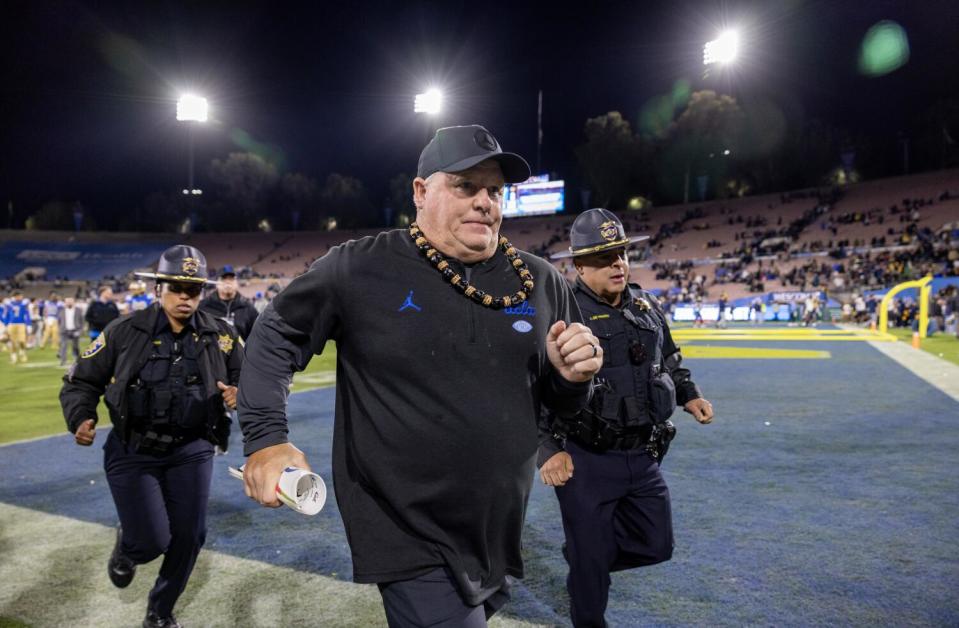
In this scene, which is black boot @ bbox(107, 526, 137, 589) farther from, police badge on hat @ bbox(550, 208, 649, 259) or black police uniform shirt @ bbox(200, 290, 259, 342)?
black police uniform shirt @ bbox(200, 290, 259, 342)

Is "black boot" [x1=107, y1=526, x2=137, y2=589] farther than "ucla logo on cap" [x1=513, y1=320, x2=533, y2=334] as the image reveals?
Yes

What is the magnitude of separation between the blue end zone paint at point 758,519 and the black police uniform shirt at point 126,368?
136 centimetres

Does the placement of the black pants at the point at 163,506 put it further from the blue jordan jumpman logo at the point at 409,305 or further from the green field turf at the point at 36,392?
the green field turf at the point at 36,392

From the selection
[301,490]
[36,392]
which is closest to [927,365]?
[301,490]

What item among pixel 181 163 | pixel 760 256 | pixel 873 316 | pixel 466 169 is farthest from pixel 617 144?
pixel 466 169

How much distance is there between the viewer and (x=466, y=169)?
2.21 m

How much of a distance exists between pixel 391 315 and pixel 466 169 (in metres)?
0.54

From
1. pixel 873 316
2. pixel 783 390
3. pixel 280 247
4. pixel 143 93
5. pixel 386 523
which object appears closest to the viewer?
pixel 386 523

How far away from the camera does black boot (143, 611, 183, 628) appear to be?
361 cm

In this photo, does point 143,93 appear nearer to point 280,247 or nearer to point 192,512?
point 280,247

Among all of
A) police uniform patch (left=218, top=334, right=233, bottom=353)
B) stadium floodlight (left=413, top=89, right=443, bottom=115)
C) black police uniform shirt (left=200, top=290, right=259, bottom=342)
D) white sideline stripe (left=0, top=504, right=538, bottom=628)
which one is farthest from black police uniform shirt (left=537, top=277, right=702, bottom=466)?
stadium floodlight (left=413, top=89, right=443, bottom=115)

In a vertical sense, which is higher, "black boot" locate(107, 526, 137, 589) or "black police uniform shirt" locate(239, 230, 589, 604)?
"black police uniform shirt" locate(239, 230, 589, 604)

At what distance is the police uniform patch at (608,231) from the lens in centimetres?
387

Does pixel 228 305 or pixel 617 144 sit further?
pixel 617 144
